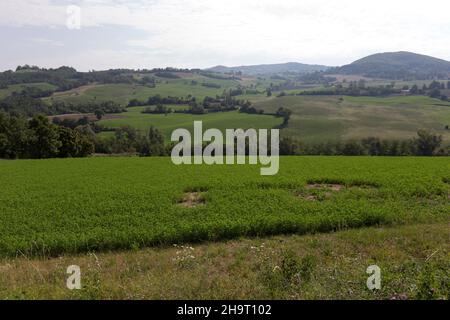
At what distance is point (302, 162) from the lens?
35.6 meters

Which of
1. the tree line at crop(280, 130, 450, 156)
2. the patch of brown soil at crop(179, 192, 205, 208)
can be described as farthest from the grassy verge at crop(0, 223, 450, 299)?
the tree line at crop(280, 130, 450, 156)

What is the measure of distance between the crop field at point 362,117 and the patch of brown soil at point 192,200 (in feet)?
257

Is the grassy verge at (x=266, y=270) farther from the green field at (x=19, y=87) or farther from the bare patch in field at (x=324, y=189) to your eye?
the green field at (x=19, y=87)

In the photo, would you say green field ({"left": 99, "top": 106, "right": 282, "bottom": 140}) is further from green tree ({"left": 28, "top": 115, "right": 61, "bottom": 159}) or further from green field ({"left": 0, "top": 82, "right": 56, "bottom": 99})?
green field ({"left": 0, "top": 82, "right": 56, "bottom": 99})

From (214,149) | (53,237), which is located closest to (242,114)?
(214,149)

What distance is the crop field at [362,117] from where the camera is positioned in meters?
106

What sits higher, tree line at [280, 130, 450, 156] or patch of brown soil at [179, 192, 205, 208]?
patch of brown soil at [179, 192, 205, 208]

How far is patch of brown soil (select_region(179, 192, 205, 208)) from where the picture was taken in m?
21.2

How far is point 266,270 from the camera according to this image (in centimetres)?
1007

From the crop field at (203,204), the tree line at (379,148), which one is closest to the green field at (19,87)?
the tree line at (379,148)

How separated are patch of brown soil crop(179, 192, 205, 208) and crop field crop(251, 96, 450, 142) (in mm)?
78317

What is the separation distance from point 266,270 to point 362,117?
426 ft

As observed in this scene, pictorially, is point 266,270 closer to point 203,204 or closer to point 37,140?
point 203,204
